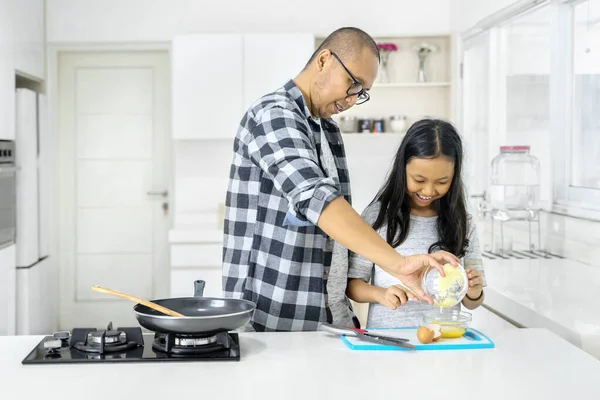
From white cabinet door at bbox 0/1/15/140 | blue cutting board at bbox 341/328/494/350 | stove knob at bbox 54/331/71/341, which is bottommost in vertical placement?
blue cutting board at bbox 341/328/494/350

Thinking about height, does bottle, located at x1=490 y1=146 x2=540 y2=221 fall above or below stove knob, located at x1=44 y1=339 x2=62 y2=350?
above

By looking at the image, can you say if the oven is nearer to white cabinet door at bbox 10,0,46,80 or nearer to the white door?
white cabinet door at bbox 10,0,46,80

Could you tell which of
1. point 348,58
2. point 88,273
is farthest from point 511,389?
point 88,273

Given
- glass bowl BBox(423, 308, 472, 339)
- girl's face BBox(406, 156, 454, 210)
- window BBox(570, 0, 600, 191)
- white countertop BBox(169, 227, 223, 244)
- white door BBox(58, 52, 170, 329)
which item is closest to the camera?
glass bowl BBox(423, 308, 472, 339)

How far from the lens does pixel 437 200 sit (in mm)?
2223

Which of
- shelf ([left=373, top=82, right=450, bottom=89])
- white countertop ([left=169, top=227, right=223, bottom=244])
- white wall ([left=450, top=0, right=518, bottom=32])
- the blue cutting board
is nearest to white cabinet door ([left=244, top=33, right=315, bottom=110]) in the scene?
shelf ([left=373, top=82, right=450, bottom=89])

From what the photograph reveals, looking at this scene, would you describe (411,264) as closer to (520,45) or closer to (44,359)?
(44,359)

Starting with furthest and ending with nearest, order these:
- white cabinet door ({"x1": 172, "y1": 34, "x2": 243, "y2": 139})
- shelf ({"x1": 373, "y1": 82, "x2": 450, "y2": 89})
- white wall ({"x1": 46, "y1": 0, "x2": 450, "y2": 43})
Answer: white wall ({"x1": 46, "y1": 0, "x2": 450, "y2": 43}) < shelf ({"x1": 373, "y1": 82, "x2": 450, "y2": 89}) < white cabinet door ({"x1": 172, "y1": 34, "x2": 243, "y2": 139})

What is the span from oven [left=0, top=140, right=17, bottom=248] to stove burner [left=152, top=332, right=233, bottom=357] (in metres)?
2.81

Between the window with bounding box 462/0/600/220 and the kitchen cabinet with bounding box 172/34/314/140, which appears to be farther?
the kitchen cabinet with bounding box 172/34/314/140

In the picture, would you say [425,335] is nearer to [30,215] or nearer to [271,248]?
[271,248]

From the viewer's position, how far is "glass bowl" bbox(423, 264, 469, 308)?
175cm

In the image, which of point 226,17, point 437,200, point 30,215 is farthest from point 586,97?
point 30,215

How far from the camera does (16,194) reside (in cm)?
450
